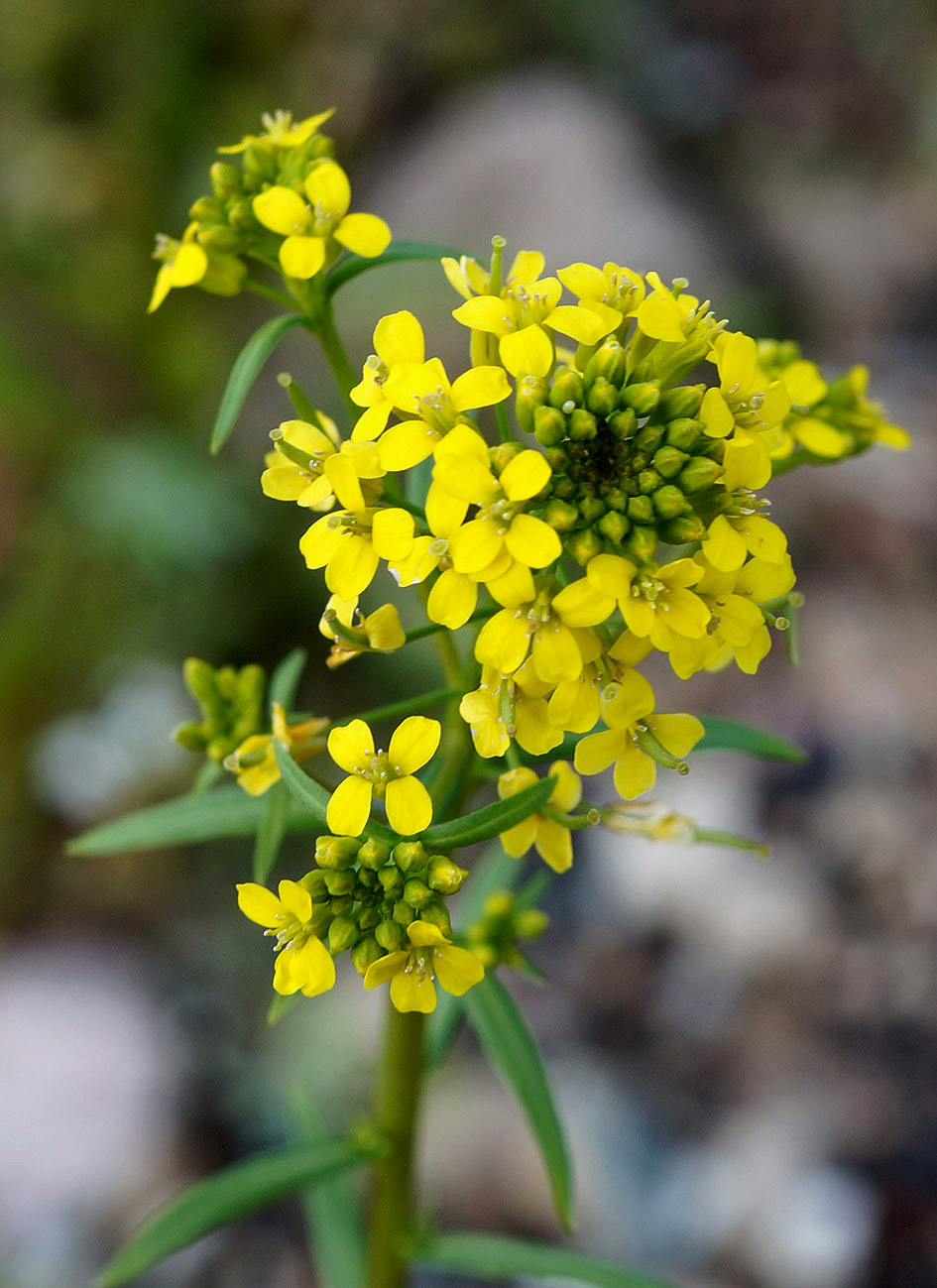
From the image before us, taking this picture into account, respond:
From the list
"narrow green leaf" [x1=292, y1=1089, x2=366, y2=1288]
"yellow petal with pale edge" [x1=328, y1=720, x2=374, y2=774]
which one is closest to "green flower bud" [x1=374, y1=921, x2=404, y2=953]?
"yellow petal with pale edge" [x1=328, y1=720, x2=374, y2=774]

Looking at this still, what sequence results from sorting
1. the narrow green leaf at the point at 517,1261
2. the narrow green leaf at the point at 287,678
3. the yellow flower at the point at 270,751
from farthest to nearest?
1. the narrow green leaf at the point at 517,1261
2. the narrow green leaf at the point at 287,678
3. the yellow flower at the point at 270,751

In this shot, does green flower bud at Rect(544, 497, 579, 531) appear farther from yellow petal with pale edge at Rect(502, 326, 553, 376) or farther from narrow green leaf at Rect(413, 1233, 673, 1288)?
narrow green leaf at Rect(413, 1233, 673, 1288)

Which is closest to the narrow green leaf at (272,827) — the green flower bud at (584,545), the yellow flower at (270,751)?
the yellow flower at (270,751)

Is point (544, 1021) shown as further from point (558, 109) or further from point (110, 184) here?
point (558, 109)

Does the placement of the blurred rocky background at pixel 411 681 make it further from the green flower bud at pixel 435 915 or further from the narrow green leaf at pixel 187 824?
the green flower bud at pixel 435 915

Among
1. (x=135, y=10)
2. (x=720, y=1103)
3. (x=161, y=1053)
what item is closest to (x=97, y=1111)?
(x=161, y=1053)

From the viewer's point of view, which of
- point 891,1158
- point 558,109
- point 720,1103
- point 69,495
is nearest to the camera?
point 891,1158

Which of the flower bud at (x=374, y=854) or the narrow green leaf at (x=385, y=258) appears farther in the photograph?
the narrow green leaf at (x=385, y=258)

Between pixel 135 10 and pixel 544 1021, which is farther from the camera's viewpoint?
pixel 135 10
